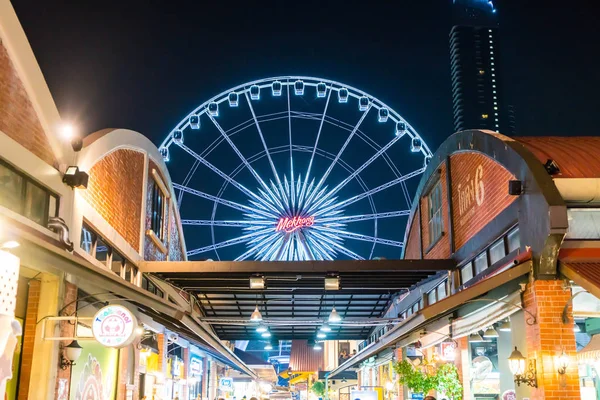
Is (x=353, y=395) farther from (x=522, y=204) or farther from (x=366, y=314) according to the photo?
(x=522, y=204)

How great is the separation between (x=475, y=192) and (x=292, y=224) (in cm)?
1091

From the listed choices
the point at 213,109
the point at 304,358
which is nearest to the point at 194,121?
the point at 213,109

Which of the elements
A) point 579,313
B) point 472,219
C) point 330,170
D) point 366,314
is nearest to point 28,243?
point 579,313

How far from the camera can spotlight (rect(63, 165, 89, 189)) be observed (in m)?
9.62

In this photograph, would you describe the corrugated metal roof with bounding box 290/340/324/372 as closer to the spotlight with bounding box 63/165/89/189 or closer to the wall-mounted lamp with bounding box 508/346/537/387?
the wall-mounted lamp with bounding box 508/346/537/387

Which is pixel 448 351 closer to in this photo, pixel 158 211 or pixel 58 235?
pixel 158 211

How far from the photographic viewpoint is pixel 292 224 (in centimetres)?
2305

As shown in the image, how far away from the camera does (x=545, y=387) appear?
29.0 feet

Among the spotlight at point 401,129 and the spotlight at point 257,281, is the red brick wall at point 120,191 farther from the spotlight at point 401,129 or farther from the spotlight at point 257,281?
the spotlight at point 401,129

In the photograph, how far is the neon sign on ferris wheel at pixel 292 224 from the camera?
75.5 feet

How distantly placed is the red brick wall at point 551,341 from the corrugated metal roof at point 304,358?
5562 cm

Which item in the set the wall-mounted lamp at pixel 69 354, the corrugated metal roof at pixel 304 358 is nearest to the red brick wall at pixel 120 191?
the wall-mounted lamp at pixel 69 354

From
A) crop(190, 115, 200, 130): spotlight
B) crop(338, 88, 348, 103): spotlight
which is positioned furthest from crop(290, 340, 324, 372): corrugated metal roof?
crop(190, 115, 200, 130): spotlight

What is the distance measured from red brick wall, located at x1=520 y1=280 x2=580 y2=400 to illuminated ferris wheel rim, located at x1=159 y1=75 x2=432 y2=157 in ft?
49.4
